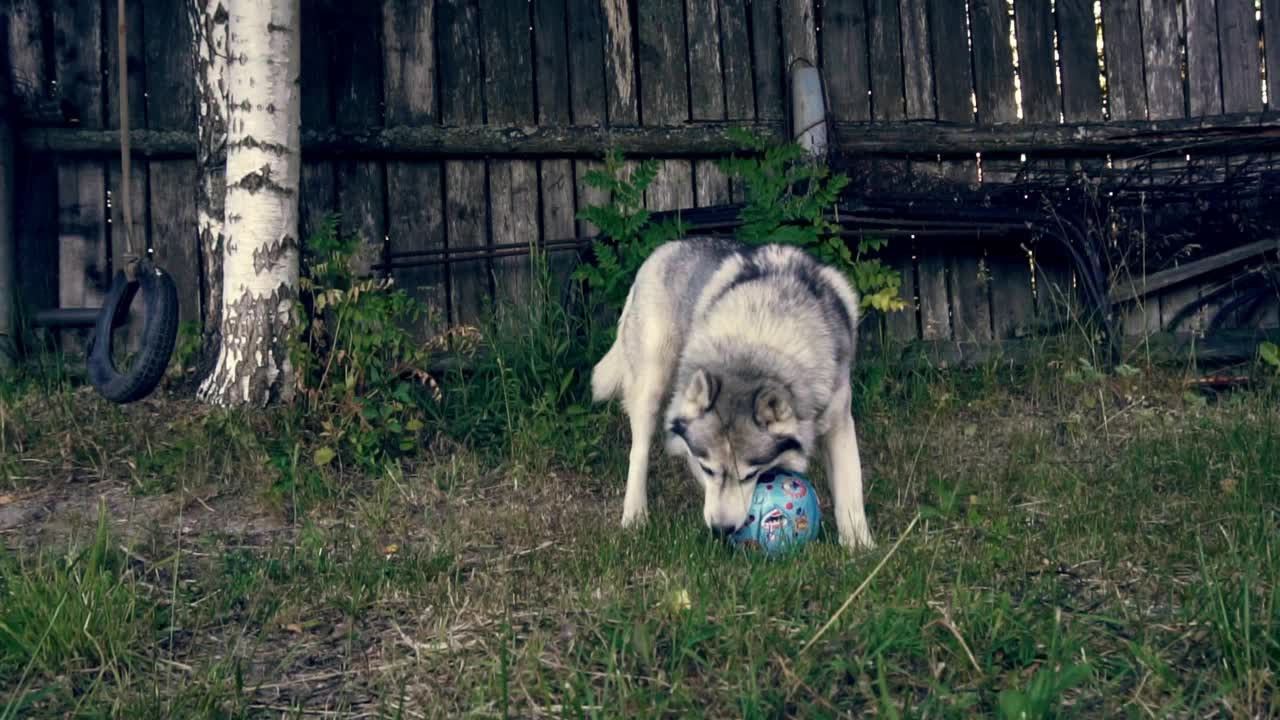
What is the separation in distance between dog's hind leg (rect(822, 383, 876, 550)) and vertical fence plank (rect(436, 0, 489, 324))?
270 cm

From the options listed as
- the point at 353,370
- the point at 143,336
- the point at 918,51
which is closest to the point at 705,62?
the point at 918,51

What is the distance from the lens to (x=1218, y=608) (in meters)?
2.55

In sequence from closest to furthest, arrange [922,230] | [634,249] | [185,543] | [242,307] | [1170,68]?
[185,543]
[242,307]
[634,249]
[922,230]
[1170,68]

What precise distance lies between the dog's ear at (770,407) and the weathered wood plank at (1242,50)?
4.59 m

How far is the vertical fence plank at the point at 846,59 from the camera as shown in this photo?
6.59m

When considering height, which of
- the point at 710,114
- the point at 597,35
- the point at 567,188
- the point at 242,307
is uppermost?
the point at 597,35

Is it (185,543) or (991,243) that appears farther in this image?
(991,243)

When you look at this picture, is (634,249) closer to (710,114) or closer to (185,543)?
(710,114)

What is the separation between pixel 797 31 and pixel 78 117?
4.02 m

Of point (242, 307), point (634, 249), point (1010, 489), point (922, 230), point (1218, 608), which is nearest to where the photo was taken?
point (1218, 608)

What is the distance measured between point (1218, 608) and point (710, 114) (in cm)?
452

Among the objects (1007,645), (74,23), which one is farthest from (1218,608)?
(74,23)

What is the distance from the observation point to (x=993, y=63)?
666 centimetres

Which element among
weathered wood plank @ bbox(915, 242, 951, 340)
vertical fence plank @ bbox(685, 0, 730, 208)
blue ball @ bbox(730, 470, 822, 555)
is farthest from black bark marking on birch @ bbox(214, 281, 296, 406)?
weathered wood plank @ bbox(915, 242, 951, 340)
